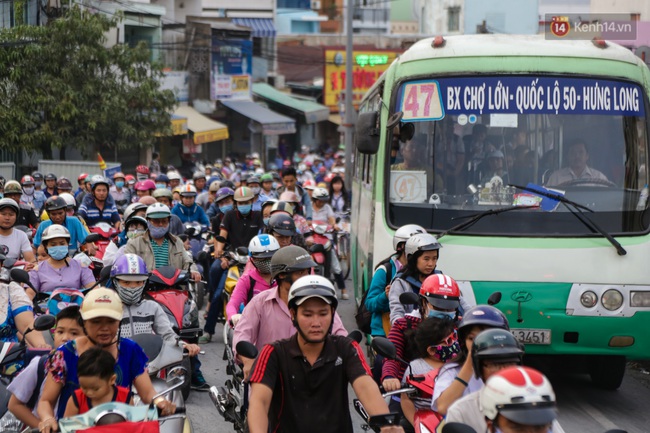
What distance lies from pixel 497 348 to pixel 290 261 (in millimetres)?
2314

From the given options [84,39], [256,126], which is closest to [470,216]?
[84,39]

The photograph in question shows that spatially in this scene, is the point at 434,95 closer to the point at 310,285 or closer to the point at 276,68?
the point at 310,285

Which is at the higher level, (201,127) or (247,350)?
(201,127)

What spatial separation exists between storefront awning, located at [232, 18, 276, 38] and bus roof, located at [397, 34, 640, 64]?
4331 cm

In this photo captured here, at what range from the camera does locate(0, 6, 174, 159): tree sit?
91.4 feet

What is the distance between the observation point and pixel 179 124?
3825 cm

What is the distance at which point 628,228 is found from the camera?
991cm

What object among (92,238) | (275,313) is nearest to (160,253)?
(92,238)

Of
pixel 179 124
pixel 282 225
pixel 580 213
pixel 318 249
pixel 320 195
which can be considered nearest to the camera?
pixel 580 213

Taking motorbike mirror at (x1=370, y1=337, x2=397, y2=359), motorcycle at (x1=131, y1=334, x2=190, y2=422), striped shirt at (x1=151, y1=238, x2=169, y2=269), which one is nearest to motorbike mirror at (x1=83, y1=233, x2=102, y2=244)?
striped shirt at (x1=151, y1=238, x2=169, y2=269)

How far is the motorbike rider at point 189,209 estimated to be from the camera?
52.3 feet

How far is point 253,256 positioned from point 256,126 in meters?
38.4

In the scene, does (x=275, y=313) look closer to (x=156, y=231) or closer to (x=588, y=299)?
(x=588, y=299)

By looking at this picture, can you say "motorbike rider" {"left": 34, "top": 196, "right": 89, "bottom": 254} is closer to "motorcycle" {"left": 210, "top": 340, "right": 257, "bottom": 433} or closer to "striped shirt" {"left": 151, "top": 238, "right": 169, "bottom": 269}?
"striped shirt" {"left": 151, "top": 238, "right": 169, "bottom": 269}
